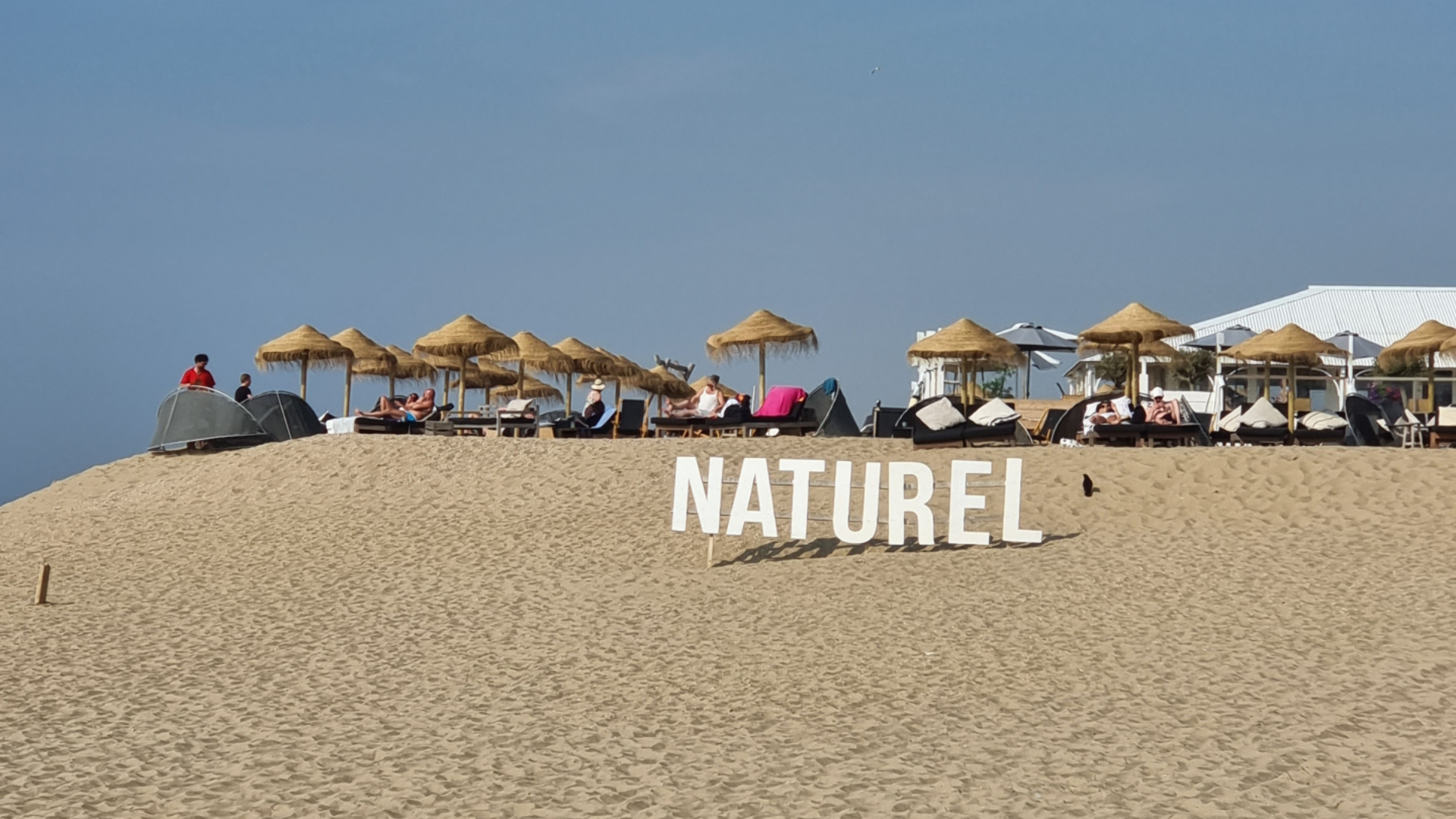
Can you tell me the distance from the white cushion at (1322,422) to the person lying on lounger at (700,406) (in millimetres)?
6780

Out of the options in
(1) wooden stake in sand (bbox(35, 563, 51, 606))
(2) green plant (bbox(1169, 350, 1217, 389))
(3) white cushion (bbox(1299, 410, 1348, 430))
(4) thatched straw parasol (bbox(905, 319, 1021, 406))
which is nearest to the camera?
(1) wooden stake in sand (bbox(35, 563, 51, 606))

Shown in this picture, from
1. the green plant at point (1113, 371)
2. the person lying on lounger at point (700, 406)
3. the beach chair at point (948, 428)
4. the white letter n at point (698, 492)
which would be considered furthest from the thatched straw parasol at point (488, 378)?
the green plant at point (1113, 371)

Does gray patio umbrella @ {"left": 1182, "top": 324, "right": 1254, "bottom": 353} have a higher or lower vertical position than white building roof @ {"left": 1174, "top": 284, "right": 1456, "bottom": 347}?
lower

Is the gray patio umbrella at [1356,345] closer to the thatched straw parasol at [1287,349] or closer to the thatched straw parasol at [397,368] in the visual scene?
the thatched straw parasol at [1287,349]

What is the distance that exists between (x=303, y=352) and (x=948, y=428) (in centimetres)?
1114

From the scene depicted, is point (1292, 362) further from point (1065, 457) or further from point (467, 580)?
point (467, 580)

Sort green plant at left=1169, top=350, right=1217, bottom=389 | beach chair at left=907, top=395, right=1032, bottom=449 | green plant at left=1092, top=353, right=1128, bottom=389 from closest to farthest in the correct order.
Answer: beach chair at left=907, top=395, right=1032, bottom=449, green plant at left=1169, top=350, right=1217, bottom=389, green plant at left=1092, top=353, right=1128, bottom=389

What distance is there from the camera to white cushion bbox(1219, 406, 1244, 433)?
50.6 ft

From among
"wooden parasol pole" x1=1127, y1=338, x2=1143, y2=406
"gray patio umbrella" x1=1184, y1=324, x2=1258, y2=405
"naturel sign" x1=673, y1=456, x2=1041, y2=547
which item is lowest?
"naturel sign" x1=673, y1=456, x2=1041, y2=547

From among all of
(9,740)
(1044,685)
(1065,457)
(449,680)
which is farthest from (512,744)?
(1065,457)

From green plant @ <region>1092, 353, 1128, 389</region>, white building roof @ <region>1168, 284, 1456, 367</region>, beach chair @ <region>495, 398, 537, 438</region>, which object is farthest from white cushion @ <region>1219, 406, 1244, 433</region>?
green plant @ <region>1092, 353, 1128, 389</region>

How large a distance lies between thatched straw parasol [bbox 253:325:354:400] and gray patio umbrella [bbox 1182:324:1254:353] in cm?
1418

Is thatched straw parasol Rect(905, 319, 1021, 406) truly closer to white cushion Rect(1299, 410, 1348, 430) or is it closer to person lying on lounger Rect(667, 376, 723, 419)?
person lying on lounger Rect(667, 376, 723, 419)

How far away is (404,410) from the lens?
60.8 ft
